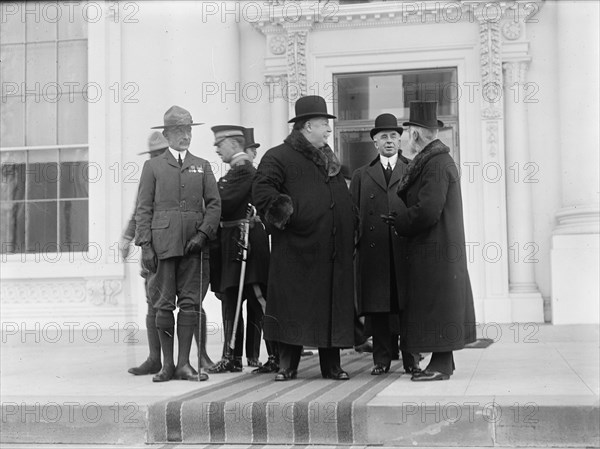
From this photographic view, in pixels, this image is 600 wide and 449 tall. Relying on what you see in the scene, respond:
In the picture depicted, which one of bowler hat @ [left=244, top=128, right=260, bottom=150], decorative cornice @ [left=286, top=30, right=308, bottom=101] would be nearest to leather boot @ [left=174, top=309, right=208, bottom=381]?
bowler hat @ [left=244, top=128, right=260, bottom=150]

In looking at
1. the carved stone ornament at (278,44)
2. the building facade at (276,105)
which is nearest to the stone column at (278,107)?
the building facade at (276,105)

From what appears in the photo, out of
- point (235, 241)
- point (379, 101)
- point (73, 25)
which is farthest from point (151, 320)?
point (73, 25)

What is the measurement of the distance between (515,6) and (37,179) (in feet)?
20.3

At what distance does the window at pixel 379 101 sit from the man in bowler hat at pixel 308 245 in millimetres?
4306

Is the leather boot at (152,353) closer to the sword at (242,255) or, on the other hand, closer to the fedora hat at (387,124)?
the sword at (242,255)

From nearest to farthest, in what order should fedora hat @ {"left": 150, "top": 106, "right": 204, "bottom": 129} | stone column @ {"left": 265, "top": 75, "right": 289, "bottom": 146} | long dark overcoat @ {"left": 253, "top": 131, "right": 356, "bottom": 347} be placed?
long dark overcoat @ {"left": 253, "top": 131, "right": 356, "bottom": 347} < fedora hat @ {"left": 150, "top": 106, "right": 204, "bottom": 129} < stone column @ {"left": 265, "top": 75, "right": 289, "bottom": 146}

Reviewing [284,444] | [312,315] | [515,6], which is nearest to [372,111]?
[515,6]

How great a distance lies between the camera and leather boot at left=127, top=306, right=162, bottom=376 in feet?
24.6

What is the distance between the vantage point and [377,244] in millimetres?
7344

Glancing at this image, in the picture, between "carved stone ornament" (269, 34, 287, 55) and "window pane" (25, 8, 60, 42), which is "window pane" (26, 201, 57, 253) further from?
"carved stone ornament" (269, 34, 287, 55)

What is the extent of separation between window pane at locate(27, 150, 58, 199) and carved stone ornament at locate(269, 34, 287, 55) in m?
3.02

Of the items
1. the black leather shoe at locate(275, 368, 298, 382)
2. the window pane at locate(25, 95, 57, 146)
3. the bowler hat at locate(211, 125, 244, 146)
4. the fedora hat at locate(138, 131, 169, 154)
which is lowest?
the black leather shoe at locate(275, 368, 298, 382)

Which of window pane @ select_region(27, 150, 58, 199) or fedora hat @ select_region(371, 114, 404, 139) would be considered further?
window pane @ select_region(27, 150, 58, 199)

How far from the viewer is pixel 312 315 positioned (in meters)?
6.73
